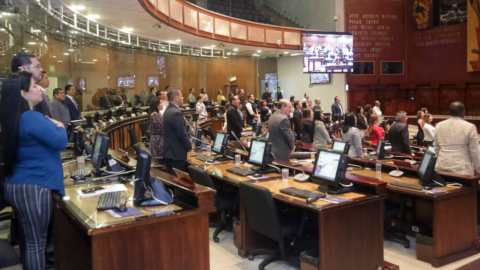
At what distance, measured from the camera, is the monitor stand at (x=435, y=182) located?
4152 millimetres

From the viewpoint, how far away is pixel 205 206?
2.99m

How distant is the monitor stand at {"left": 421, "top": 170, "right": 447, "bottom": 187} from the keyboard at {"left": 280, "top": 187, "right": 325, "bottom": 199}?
1240mm

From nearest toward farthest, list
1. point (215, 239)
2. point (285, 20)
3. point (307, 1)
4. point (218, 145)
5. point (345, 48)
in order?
point (215, 239) → point (218, 145) → point (345, 48) → point (285, 20) → point (307, 1)

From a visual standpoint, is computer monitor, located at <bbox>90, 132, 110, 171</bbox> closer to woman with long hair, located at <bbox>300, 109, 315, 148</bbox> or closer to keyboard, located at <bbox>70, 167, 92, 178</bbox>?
keyboard, located at <bbox>70, 167, 92, 178</bbox>

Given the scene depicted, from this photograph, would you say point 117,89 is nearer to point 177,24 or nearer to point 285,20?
point 177,24

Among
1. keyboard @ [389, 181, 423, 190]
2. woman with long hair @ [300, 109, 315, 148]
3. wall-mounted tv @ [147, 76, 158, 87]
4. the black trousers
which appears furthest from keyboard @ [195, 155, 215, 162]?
wall-mounted tv @ [147, 76, 158, 87]

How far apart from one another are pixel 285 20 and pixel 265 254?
14.7 meters

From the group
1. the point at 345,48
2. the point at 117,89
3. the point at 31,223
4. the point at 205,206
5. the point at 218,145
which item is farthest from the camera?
the point at 345,48

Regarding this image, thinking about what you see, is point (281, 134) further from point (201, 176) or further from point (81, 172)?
point (81, 172)

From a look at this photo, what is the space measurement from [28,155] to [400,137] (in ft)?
17.0

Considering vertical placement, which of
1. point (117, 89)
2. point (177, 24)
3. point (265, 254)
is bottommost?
point (265, 254)

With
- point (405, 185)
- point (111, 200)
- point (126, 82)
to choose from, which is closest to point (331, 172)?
point (405, 185)

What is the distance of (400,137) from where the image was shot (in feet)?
21.0

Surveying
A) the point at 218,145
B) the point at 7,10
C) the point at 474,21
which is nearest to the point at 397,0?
the point at 474,21
